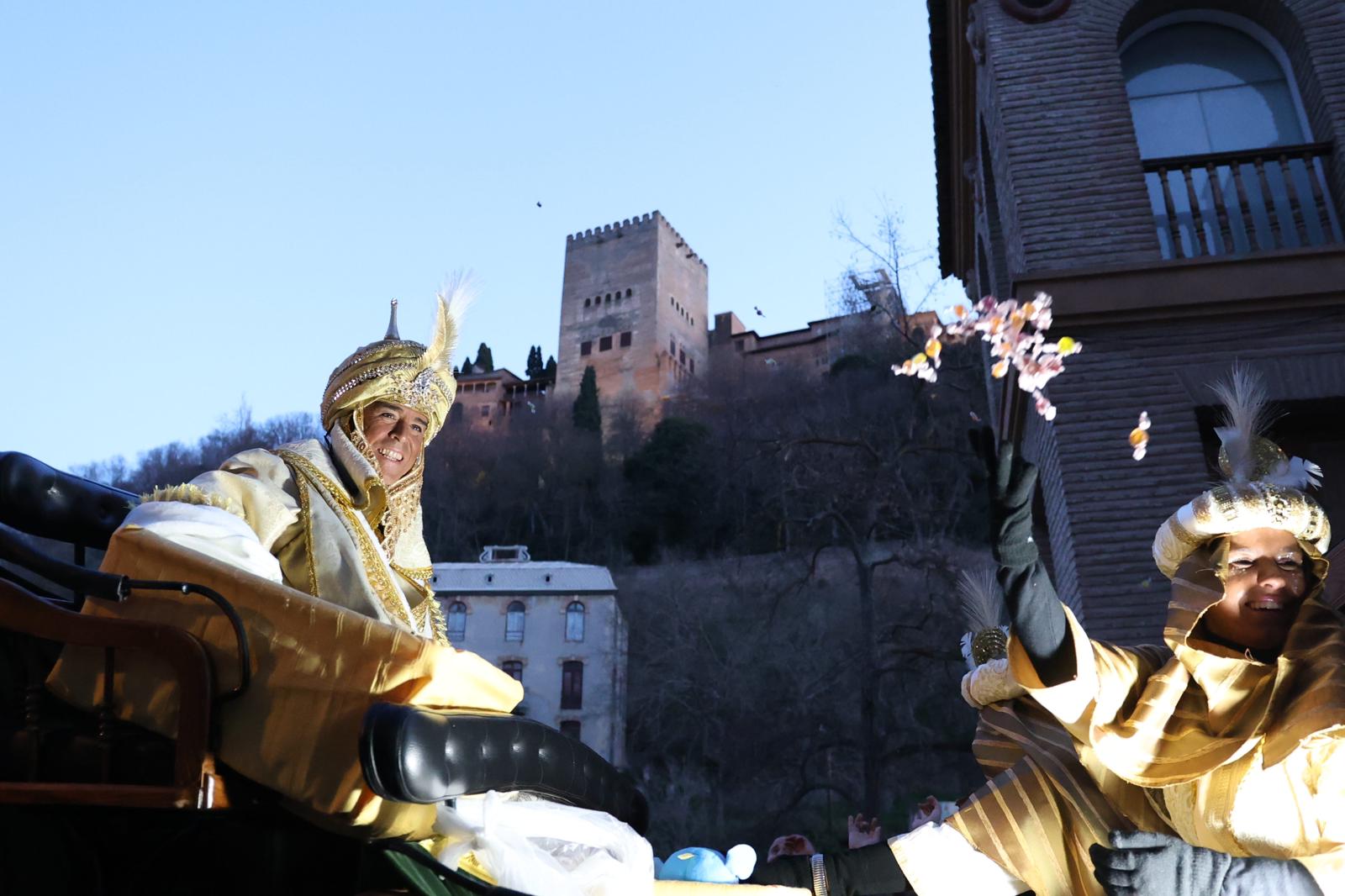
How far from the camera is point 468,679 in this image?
3000 mm

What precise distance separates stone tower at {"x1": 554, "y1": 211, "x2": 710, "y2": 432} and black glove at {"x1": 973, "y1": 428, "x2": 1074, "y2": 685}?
63.5m

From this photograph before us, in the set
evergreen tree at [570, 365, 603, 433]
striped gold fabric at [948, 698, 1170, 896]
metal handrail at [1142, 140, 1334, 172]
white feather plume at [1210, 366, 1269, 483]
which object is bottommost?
striped gold fabric at [948, 698, 1170, 896]

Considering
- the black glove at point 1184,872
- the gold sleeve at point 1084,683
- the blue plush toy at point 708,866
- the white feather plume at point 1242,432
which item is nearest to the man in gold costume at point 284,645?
the blue plush toy at point 708,866

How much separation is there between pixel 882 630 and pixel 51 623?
23.4m

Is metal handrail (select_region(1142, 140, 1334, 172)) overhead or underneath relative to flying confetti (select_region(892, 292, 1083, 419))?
overhead

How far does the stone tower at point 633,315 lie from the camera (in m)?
71.5

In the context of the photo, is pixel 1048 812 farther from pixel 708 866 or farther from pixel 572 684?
pixel 572 684

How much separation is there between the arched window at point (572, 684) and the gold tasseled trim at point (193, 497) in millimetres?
33418

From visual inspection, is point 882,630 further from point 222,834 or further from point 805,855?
point 222,834

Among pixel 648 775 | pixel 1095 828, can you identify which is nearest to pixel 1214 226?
pixel 1095 828

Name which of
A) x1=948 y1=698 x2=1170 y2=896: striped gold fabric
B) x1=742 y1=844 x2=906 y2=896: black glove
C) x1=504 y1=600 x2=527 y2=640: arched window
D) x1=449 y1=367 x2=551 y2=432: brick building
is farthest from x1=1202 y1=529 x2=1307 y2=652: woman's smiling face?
x1=449 y1=367 x2=551 y2=432: brick building

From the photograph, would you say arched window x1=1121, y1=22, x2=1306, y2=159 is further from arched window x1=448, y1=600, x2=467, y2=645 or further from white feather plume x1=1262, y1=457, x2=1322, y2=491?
arched window x1=448, y1=600, x2=467, y2=645

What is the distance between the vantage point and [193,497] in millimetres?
3311

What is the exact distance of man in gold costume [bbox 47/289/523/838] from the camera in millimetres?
2770
